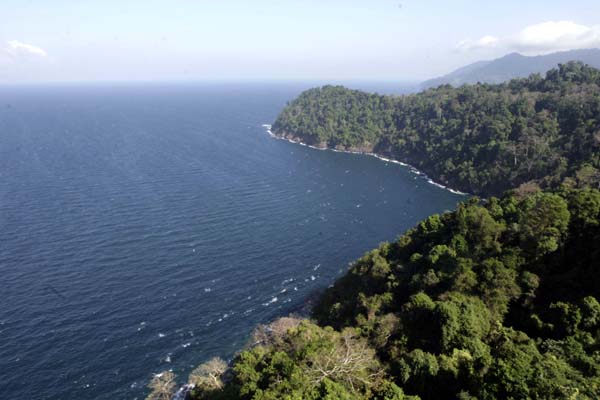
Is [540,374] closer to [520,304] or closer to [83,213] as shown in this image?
[520,304]

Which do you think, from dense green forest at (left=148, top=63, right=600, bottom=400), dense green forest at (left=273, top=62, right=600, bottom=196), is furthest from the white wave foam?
dense green forest at (left=273, top=62, right=600, bottom=196)

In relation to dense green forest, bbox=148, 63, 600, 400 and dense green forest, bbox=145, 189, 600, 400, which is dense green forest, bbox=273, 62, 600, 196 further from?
dense green forest, bbox=145, 189, 600, 400

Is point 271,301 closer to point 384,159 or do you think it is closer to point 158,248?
point 158,248

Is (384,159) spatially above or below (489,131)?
below

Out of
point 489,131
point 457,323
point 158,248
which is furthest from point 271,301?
point 489,131

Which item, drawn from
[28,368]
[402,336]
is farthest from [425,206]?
[28,368]
